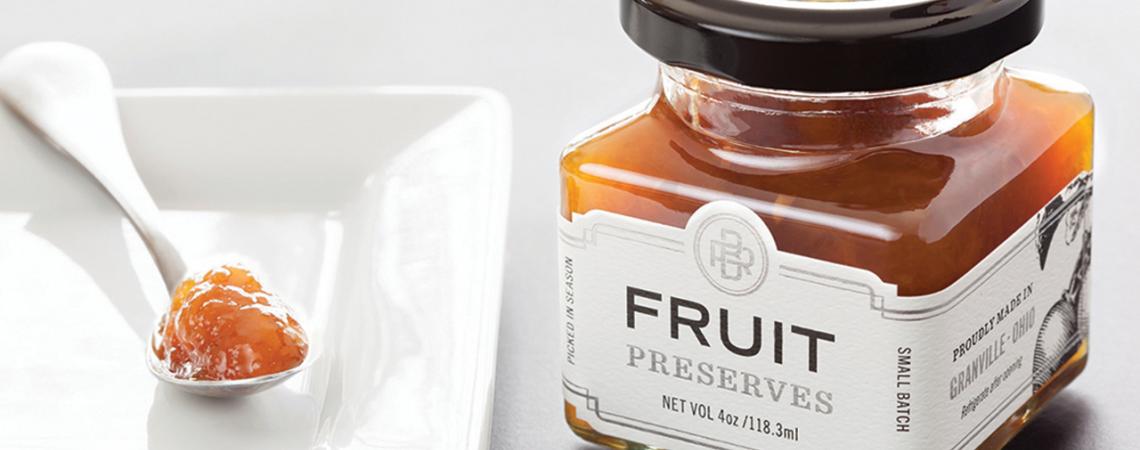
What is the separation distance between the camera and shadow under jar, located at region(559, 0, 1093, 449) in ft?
2.02

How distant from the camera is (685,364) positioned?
0.69 meters

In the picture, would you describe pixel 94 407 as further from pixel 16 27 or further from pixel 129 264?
pixel 16 27

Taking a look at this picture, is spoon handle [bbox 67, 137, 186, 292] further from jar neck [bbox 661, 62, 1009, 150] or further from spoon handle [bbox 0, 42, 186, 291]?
jar neck [bbox 661, 62, 1009, 150]

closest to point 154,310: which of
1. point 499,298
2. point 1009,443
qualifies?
point 499,298

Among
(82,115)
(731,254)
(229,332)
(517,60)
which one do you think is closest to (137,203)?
(82,115)

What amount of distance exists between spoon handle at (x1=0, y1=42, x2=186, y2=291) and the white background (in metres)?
0.17

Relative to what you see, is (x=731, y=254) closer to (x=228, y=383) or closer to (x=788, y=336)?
A: (x=788, y=336)

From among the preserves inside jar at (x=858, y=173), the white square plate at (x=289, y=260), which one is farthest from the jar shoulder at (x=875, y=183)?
the white square plate at (x=289, y=260)

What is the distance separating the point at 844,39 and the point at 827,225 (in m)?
0.07

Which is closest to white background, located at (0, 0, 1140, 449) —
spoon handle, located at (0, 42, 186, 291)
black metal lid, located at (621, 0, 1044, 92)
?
spoon handle, located at (0, 42, 186, 291)

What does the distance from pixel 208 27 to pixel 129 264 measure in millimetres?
419

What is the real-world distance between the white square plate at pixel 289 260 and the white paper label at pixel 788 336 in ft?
0.25

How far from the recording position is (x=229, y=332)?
790 millimetres

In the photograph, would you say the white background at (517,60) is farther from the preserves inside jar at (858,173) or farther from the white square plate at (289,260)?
the preserves inside jar at (858,173)
